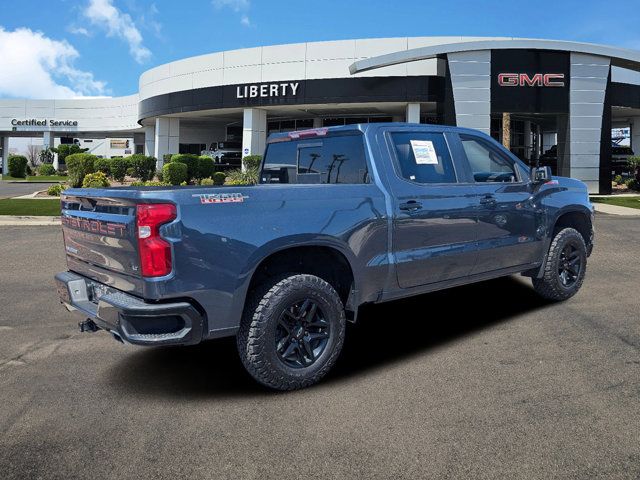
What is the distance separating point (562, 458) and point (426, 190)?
2.43 meters

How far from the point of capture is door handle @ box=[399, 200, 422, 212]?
14.9ft

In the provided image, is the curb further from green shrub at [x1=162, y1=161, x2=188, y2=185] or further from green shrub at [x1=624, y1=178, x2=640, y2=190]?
green shrub at [x1=624, y1=178, x2=640, y2=190]

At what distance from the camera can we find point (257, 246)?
12.1 ft

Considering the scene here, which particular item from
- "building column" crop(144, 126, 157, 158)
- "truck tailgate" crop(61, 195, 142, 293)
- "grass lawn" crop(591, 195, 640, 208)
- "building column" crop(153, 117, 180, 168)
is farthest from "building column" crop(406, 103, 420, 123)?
"building column" crop(144, 126, 157, 158)

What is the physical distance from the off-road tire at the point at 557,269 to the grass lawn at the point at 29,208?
47.9 ft

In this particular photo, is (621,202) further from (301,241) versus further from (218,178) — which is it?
(301,241)

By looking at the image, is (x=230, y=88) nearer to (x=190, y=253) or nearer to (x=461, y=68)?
(x=461, y=68)

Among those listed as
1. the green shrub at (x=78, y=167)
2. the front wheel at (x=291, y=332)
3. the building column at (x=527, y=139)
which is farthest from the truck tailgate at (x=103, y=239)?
the building column at (x=527, y=139)

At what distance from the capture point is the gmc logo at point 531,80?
25.6m

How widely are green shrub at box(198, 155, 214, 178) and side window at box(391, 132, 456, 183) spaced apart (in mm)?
25285

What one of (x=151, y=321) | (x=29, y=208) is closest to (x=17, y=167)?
(x=29, y=208)

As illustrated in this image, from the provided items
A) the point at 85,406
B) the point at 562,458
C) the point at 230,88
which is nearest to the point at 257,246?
the point at 85,406

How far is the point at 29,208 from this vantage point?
59.7 ft

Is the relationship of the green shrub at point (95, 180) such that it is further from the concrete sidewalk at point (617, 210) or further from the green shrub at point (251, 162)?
the concrete sidewalk at point (617, 210)
